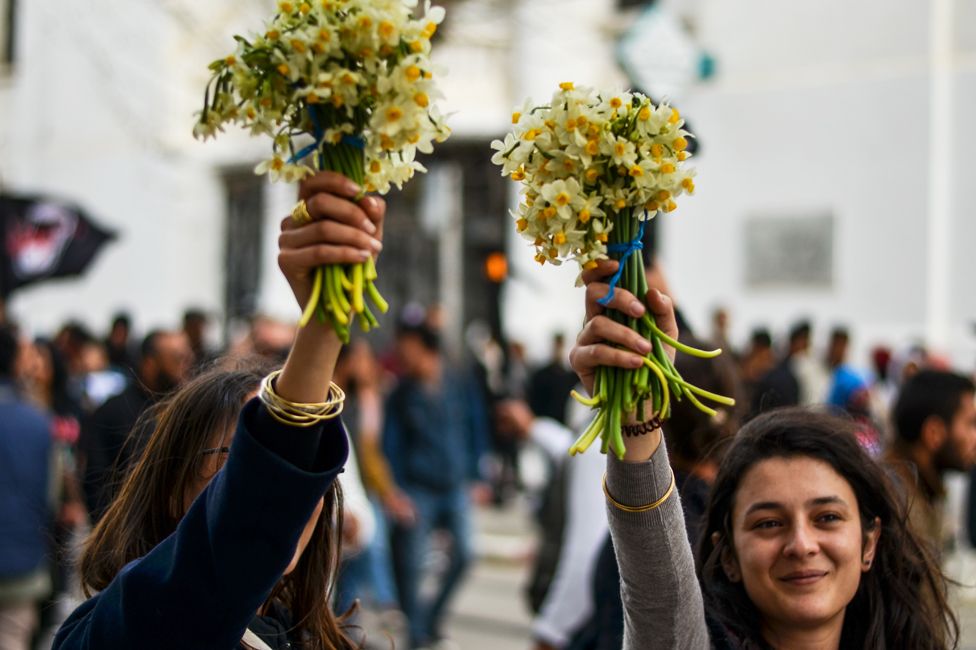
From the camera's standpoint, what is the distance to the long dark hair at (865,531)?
2529 mm

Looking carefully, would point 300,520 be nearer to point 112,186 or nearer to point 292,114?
point 292,114

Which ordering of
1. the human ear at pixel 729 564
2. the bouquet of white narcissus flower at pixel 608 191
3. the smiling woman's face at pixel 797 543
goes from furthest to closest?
the human ear at pixel 729 564, the smiling woman's face at pixel 797 543, the bouquet of white narcissus flower at pixel 608 191

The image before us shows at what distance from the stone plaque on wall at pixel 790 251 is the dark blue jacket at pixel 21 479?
1130 centimetres

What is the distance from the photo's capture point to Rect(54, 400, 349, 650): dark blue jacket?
5.49ft

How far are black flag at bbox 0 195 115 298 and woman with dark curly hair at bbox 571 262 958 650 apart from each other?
755 cm

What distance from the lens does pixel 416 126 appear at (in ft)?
5.58

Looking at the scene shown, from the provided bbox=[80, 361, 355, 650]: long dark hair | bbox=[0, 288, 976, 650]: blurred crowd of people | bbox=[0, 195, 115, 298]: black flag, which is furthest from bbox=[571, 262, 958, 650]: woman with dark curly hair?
bbox=[0, 195, 115, 298]: black flag

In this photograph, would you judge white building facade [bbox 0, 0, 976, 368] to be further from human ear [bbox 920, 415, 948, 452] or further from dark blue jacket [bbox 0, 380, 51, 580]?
human ear [bbox 920, 415, 948, 452]

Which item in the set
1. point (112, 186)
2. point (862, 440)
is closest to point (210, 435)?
point (862, 440)

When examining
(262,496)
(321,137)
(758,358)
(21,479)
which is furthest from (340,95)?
(758,358)

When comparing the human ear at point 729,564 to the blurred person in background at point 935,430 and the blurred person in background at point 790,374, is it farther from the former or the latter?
the blurred person in background at point 790,374

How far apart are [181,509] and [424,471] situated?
5.56m

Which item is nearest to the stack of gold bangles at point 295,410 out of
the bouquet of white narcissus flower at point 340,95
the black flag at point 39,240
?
the bouquet of white narcissus flower at point 340,95

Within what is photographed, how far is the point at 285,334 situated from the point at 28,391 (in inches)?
55.1
